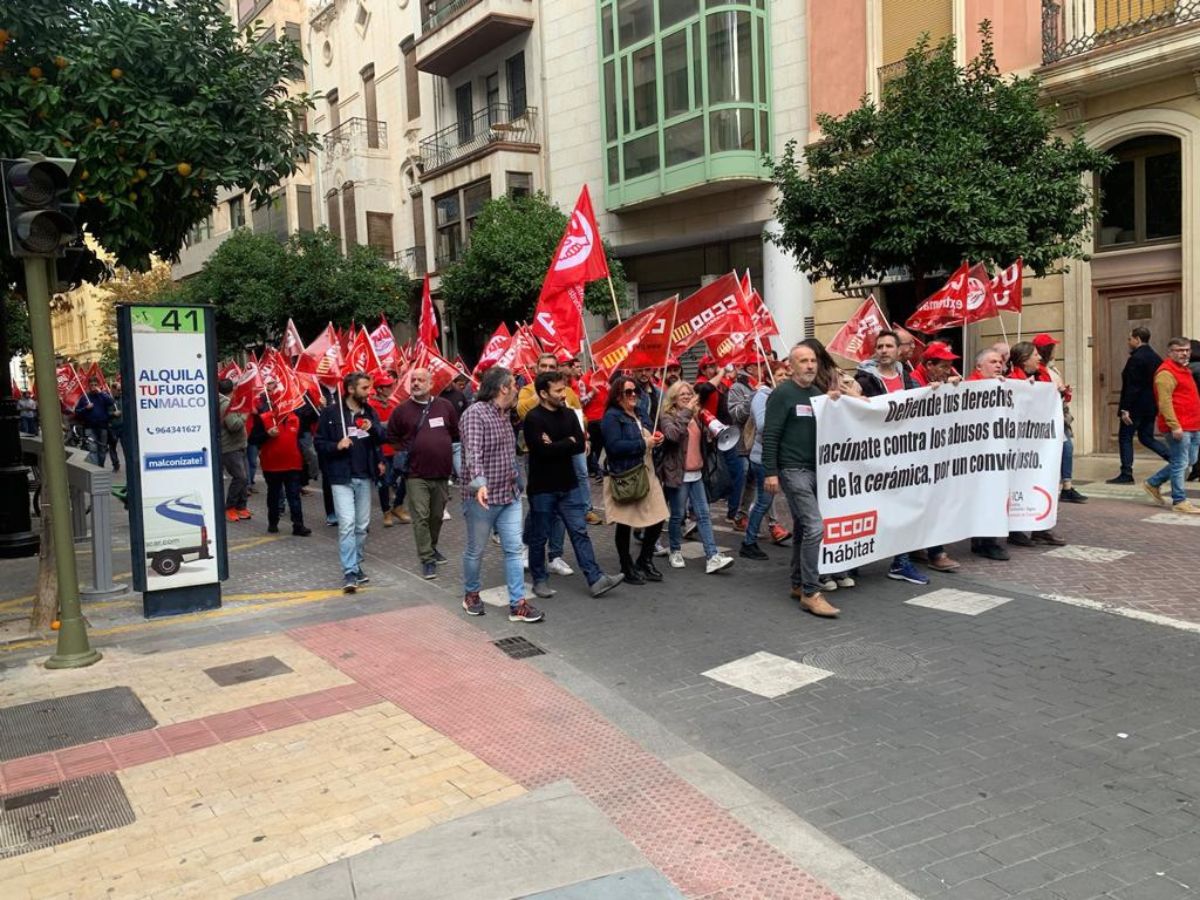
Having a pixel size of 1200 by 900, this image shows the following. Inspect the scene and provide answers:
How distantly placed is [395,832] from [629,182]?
797 inches

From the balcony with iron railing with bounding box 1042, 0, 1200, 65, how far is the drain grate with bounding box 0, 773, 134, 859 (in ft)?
54.6

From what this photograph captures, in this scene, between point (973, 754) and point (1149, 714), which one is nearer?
point (973, 754)

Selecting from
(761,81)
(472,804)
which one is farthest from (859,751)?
(761,81)

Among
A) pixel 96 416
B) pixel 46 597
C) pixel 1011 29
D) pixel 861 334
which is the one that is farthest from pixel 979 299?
pixel 96 416

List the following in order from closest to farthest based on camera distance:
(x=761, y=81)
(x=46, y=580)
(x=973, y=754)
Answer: (x=973, y=754) → (x=46, y=580) → (x=761, y=81)

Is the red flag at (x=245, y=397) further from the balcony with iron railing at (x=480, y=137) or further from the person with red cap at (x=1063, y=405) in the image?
the balcony with iron railing at (x=480, y=137)

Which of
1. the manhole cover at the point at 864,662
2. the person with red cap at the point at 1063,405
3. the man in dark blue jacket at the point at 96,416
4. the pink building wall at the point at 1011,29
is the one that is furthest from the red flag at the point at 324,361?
the pink building wall at the point at 1011,29

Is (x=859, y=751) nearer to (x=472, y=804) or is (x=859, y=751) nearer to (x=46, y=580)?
(x=472, y=804)

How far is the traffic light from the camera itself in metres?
5.67

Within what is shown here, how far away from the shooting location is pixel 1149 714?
4660mm

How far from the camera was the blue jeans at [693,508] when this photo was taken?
8.20 m

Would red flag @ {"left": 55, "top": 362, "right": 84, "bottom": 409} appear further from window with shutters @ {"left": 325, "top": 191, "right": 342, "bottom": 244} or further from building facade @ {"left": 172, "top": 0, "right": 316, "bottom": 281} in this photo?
window with shutters @ {"left": 325, "top": 191, "right": 342, "bottom": 244}

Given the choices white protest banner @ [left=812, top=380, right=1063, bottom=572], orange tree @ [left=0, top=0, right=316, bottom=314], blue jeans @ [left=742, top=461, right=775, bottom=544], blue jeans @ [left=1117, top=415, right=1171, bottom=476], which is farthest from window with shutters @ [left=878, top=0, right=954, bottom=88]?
orange tree @ [left=0, top=0, right=316, bottom=314]

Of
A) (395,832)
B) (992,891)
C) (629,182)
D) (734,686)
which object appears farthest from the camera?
(629,182)
